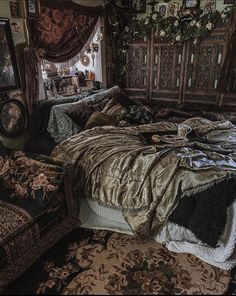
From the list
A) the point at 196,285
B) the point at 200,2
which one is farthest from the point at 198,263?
the point at 200,2

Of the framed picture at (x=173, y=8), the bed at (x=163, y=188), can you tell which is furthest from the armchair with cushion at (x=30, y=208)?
the framed picture at (x=173, y=8)

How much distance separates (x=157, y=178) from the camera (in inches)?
79.7

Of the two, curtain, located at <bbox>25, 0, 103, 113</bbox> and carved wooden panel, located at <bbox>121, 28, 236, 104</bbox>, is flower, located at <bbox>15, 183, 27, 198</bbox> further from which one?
carved wooden panel, located at <bbox>121, 28, 236, 104</bbox>

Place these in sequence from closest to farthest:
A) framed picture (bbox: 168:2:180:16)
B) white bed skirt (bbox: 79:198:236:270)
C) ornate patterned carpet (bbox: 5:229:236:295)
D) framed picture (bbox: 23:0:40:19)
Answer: ornate patterned carpet (bbox: 5:229:236:295), white bed skirt (bbox: 79:198:236:270), framed picture (bbox: 23:0:40:19), framed picture (bbox: 168:2:180:16)

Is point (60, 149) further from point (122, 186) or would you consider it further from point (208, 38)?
point (208, 38)

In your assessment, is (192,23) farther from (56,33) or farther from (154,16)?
(56,33)

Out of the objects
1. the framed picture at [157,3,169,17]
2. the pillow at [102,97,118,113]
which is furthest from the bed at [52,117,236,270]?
the framed picture at [157,3,169,17]

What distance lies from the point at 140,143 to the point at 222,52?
186 cm

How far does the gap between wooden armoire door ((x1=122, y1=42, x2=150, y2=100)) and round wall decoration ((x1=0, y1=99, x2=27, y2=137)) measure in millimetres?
1887

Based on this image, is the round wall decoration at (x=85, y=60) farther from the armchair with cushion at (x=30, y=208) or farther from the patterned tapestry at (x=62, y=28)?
the armchair with cushion at (x=30, y=208)

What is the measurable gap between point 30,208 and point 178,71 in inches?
110

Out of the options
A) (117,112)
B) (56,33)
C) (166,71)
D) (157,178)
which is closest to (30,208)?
(157,178)

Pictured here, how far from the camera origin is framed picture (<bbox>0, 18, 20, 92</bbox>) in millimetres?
2451

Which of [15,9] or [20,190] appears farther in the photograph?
[15,9]
